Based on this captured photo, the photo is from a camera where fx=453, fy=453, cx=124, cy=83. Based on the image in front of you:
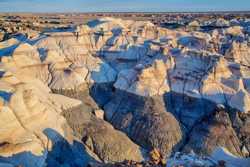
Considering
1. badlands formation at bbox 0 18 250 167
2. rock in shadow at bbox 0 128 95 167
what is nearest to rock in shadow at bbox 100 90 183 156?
badlands formation at bbox 0 18 250 167

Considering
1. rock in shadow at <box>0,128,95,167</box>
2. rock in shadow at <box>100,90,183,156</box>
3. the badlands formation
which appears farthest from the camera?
rock in shadow at <box>100,90,183,156</box>

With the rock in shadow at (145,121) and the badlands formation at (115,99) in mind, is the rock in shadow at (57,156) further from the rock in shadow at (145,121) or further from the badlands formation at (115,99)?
the rock in shadow at (145,121)

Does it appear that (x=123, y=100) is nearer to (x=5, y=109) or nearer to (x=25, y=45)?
(x=25, y=45)

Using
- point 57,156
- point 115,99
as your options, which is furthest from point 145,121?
point 57,156

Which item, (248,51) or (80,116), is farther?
(248,51)

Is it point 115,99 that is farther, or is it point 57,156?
point 115,99

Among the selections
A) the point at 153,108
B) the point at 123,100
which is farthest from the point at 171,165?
the point at 123,100

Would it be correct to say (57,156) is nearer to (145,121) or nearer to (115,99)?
(145,121)

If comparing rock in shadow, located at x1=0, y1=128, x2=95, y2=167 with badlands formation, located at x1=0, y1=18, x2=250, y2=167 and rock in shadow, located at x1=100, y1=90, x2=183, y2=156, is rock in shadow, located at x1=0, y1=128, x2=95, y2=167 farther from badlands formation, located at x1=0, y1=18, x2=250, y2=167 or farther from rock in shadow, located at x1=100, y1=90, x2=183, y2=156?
rock in shadow, located at x1=100, y1=90, x2=183, y2=156
